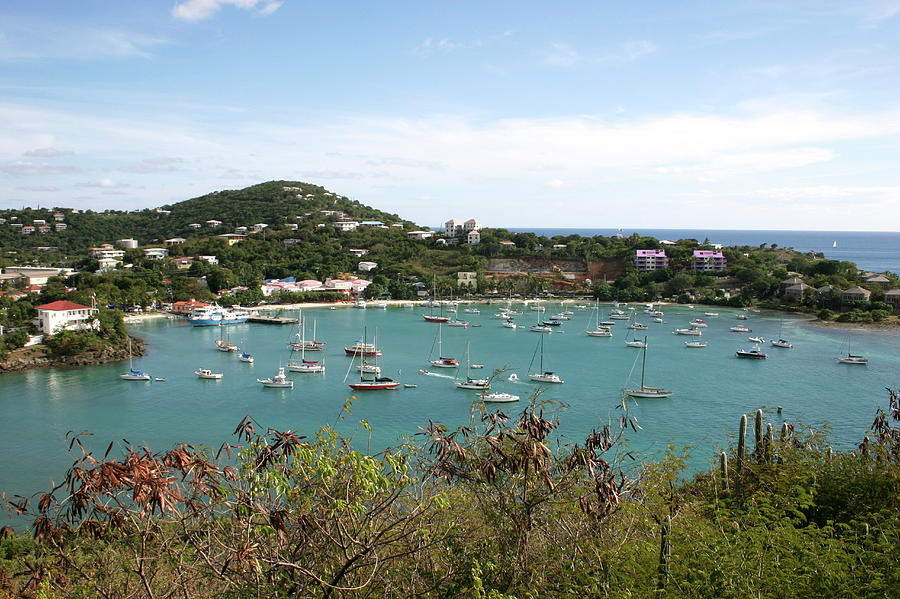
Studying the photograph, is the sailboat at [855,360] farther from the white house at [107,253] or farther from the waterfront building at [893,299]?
the white house at [107,253]

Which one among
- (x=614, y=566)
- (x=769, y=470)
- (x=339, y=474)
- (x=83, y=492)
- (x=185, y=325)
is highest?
(x=83, y=492)

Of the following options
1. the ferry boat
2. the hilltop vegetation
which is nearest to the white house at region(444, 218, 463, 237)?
the ferry boat

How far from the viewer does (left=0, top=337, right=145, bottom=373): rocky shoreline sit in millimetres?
22638

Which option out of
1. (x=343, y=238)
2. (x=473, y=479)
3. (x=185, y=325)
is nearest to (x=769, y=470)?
(x=473, y=479)

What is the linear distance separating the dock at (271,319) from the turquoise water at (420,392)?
4277 mm

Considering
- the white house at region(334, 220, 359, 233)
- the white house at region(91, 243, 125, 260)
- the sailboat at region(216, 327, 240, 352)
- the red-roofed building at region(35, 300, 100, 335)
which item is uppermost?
the white house at region(334, 220, 359, 233)

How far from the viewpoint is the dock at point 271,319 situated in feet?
119

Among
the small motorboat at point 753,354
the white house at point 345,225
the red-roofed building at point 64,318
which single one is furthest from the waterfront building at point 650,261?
the red-roofed building at point 64,318

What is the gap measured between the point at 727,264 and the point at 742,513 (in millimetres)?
50133

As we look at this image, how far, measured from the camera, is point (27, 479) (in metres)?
12.4

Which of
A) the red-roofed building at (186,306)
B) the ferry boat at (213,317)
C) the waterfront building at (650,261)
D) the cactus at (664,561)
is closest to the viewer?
the cactus at (664,561)

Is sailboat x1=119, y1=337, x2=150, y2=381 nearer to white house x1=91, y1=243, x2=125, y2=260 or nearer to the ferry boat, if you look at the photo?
the ferry boat

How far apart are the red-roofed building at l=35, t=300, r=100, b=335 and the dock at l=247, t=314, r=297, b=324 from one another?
10.9m

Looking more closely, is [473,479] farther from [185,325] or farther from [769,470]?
[185,325]
